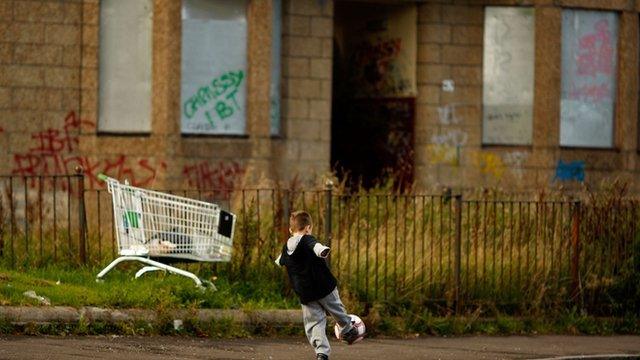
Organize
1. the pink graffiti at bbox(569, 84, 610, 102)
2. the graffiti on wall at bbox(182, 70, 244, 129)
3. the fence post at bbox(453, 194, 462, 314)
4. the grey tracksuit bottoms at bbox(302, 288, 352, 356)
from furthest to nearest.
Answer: the pink graffiti at bbox(569, 84, 610, 102) → the graffiti on wall at bbox(182, 70, 244, 129) → the fence post at bbox(453, 194, 462, 314) → the grey tracksuit bottoms at bbox(302, 288, 352, 356)

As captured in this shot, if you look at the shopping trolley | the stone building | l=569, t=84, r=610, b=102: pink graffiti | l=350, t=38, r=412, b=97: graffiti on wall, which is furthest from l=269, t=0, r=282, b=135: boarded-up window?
the shopping trolley

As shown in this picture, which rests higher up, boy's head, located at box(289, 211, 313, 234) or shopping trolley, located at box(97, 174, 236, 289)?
boy's head, located at box(289, 211, 313, 234)

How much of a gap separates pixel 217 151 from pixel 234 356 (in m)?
10.8

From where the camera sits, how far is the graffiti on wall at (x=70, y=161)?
74.5 feet

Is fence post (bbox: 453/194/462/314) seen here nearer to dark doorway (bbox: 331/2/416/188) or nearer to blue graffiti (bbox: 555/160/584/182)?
dark doorway (bbox: 331/2/416/188)

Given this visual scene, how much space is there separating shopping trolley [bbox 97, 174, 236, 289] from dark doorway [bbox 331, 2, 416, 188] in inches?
383

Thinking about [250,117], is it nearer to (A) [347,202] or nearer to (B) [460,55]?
(B) [460,55]

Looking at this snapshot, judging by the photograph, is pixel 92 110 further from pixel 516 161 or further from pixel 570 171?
pixel 570 171

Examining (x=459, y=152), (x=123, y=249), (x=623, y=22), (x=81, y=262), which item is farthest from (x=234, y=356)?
(x=623, y=22)

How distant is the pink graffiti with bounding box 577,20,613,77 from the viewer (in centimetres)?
2567

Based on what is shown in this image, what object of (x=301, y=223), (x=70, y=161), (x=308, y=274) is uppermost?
(x=70, y=161)

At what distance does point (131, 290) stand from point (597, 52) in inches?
528

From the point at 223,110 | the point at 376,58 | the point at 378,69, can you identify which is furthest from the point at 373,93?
the point at 223,110

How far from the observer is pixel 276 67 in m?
23.9
